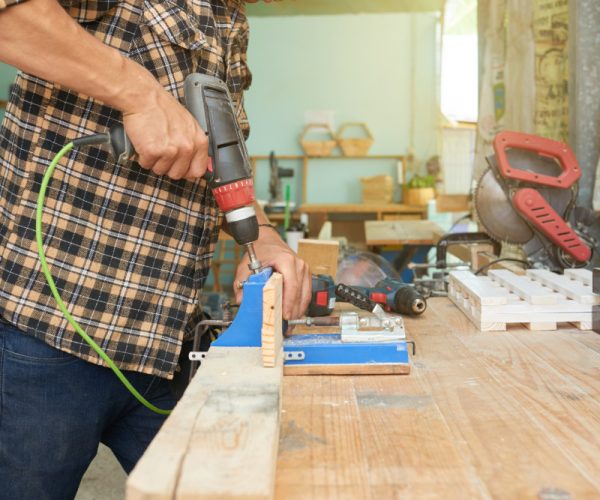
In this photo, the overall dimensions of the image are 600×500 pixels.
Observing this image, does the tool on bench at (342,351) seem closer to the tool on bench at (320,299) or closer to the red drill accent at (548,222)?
the tool on bench at (320,299)

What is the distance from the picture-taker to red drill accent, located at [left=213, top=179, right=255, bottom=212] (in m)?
1.22

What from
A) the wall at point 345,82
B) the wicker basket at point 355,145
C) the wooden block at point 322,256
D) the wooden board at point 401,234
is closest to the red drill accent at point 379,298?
the wooden block at point 322,256

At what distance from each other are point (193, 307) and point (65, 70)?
556 millimetres

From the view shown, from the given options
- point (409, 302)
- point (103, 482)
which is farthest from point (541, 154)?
point (103, 482)

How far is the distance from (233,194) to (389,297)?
570 mm

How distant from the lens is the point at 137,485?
60cm

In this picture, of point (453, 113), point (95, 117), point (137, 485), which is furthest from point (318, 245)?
point (453, 113)

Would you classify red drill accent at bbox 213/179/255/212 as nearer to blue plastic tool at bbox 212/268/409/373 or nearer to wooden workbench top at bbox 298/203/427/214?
blue plastic tool at bbox 212/268/409/373

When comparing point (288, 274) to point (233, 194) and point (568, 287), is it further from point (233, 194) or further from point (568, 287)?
point (568, 287)

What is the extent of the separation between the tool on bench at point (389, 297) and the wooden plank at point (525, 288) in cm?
21

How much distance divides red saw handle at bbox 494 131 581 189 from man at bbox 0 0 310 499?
1.09 metres

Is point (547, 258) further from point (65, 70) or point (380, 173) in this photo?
point (380, 173)

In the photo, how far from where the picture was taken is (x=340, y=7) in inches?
286

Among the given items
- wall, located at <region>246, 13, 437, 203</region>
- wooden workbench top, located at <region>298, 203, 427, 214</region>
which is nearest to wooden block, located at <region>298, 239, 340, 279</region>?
wooden workbench top, located at <region>298, 203, 427, 214</region>
